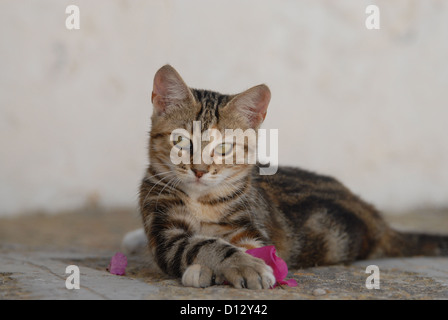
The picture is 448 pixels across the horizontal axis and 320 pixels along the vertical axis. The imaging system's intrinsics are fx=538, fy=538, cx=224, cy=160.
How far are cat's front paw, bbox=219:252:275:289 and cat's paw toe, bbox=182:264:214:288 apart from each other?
5 cm

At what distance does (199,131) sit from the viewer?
6.95ft

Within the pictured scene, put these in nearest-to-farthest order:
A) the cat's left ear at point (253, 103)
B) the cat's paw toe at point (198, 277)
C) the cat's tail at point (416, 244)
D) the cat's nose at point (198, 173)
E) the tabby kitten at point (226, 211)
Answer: the cat's paw toe at point (198, 277) → the tabby kitten at point (226, 211) → the cat's nose at point (198, 173) → the cat's left ear at point (253, 103) → the cat's tail at point (416, 244)

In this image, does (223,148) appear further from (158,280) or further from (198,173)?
(158,280)

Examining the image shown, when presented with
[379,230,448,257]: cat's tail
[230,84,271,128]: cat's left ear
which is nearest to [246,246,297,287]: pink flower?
[230,84,271,128]: cat's left ear

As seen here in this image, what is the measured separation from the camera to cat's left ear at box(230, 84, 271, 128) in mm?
2268

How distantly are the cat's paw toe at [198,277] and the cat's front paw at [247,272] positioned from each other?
0.05 metres

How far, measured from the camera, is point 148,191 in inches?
88.3

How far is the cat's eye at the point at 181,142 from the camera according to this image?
211cm

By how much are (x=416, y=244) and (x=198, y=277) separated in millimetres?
1598

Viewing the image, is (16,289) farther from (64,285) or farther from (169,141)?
(169,141)

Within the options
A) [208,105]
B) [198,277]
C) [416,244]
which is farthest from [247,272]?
[416,244]

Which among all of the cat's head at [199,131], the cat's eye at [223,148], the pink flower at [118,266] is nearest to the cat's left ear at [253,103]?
the cat's head at [199,131]

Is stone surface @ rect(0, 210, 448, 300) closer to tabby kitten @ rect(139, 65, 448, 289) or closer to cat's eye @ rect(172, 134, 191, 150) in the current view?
tabby kitten @ rect(139, 65, 448, 289)

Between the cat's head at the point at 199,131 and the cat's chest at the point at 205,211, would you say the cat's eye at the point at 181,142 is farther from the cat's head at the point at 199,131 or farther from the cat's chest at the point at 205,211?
the cat's chest at the point at 205,211
